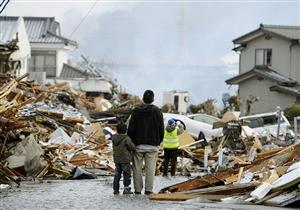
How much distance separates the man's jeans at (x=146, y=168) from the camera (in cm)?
1386

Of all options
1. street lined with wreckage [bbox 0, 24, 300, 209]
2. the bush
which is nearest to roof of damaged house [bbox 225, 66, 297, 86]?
the bush

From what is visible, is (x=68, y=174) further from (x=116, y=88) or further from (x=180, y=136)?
(x=116, y=88)

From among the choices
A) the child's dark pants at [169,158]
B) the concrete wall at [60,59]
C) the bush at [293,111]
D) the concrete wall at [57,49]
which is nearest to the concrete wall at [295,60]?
the bush at [293,111]

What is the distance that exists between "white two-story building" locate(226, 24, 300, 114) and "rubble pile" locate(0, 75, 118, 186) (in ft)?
92.4

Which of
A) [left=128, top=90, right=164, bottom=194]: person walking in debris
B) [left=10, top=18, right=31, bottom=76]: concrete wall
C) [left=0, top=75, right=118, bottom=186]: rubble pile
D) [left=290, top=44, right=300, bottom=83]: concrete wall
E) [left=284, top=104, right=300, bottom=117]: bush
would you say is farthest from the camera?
[left=10, top=18, right=31, bottom=76]: concrete wall

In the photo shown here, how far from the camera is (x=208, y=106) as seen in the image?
50.3 m

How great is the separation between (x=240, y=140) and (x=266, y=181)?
47.8 ft

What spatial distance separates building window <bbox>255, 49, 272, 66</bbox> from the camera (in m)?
56.9

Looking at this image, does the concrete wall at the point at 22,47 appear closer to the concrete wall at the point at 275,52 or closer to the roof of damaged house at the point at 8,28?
the roof of damaged house at the point at 8,28

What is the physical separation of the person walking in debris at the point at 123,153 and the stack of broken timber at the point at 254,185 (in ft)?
2.67

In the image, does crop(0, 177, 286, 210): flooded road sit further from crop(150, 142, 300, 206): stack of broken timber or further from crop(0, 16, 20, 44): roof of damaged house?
crop(0, 16, 20, 44): roof of damaged house

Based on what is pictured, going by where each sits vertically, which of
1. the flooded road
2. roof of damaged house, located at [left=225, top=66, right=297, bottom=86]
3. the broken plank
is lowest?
the flooded road

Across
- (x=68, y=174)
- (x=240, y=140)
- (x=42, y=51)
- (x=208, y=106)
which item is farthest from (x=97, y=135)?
(x=42, y=51)

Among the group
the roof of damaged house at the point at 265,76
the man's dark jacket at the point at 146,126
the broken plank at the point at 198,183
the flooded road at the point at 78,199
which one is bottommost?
the flooded road at the point at 78,199
